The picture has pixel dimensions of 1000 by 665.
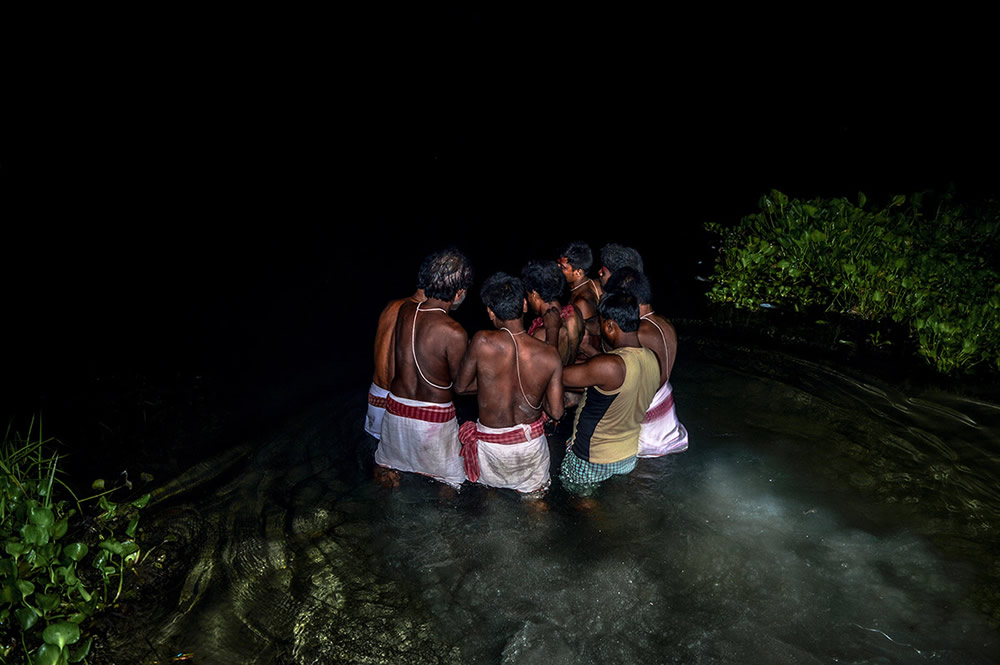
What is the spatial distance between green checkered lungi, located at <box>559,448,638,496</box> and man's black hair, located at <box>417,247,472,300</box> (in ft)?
4.85

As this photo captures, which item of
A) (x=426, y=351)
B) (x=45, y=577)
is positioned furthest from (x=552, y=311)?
(x=45, y=577)

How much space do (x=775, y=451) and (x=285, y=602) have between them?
158 inches

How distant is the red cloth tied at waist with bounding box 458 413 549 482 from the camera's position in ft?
14.7

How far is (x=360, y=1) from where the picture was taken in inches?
761

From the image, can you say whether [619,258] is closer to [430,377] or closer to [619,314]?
[619,314]

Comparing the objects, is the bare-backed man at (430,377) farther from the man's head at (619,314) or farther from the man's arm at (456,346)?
the man's head at (619,314)

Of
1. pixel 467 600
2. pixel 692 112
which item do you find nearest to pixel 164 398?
pixel 467 600

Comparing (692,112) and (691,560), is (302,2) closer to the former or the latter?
(692,112)

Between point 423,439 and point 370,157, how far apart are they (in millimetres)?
14154

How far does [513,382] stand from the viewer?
171 inches

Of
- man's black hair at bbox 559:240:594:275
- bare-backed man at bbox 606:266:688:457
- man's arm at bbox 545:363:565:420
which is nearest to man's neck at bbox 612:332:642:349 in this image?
bare-backed man at bbox 606:266:688:457

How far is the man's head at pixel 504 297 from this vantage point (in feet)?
13.7

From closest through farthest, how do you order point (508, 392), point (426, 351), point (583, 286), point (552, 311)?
point (508, 392), point (426, 351), point (552, 311), point (583, 286)

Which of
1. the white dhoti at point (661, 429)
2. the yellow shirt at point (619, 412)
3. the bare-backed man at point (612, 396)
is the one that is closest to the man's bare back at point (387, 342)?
the bare-backed man at point (612, 396)
